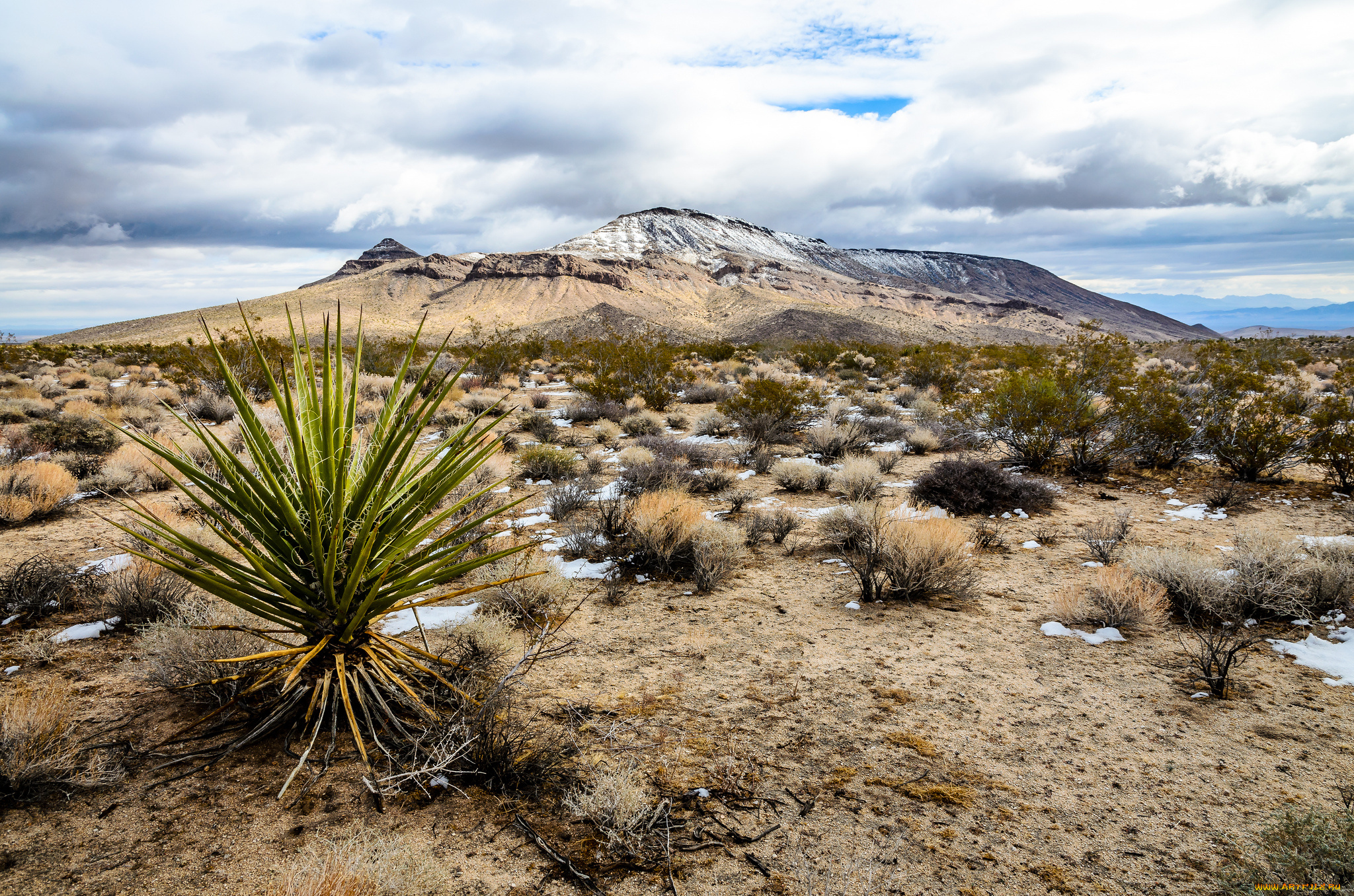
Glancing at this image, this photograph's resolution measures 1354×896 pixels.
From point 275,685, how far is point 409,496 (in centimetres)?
146

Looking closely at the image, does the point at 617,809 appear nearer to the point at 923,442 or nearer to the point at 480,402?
the point at 923,442

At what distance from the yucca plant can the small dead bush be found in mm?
6984

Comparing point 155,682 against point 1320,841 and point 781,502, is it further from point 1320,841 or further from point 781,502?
point 781,502

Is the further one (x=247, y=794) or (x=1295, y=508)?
(x=1295, y=508)

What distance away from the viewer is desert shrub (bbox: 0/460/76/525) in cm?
705

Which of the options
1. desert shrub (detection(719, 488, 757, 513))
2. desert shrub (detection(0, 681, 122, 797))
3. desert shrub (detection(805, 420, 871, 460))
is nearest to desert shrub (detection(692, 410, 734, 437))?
desert shrub (detection(805, 420, 871, 460))

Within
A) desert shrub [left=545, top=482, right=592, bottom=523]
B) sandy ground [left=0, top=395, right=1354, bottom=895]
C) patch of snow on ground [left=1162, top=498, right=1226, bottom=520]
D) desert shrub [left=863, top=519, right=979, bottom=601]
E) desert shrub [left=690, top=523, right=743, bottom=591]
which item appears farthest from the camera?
desert shrub [left=545, top=482, right=592, bottom=523]

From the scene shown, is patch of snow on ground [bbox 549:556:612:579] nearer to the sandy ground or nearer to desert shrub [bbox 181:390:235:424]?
the sandy ground

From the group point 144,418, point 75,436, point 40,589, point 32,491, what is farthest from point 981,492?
point 144,418

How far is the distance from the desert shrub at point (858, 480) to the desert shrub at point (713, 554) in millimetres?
2812

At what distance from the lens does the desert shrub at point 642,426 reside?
14.4m

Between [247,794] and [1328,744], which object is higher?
[247,794]

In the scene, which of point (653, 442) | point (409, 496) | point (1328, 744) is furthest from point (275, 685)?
point (653, 442)

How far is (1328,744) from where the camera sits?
141 inches
